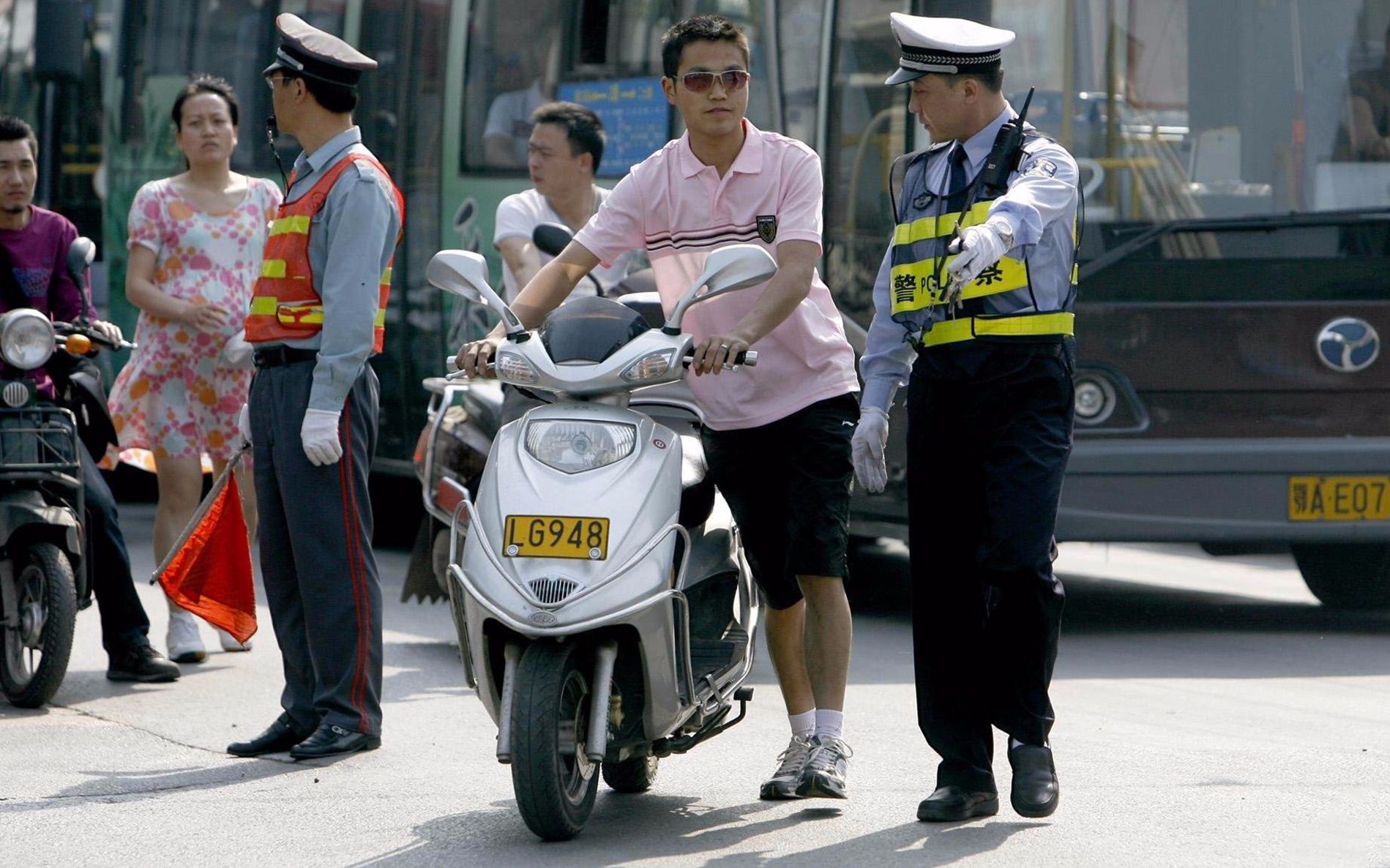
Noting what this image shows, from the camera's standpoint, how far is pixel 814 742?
210 inches

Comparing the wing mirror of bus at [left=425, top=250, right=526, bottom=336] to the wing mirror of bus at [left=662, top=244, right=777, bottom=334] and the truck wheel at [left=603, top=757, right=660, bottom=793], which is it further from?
the truck wheel at [left=603, top=757, right=660, bottom=793]

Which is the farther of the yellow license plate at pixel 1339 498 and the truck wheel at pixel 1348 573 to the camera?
the truck wheel at pixel 1348 573

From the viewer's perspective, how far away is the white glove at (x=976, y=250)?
→ 4.54m

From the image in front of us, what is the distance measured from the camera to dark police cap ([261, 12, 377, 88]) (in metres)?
5.91

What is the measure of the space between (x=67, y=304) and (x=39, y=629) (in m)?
1.15

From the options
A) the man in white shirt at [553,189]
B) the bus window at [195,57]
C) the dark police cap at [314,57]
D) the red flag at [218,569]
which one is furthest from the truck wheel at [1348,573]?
the bus window at [195,57]

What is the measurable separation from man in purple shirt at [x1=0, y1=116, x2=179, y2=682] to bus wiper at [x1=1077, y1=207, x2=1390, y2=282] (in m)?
3.66

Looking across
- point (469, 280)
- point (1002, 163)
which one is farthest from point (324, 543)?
point (1002, 163)

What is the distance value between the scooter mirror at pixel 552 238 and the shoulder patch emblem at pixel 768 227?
3.38 feet

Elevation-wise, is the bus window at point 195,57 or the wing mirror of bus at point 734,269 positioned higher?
the bus window at point 195,57

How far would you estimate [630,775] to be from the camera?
17.6 feet

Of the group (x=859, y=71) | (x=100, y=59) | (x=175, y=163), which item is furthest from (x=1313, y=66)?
(x=100, y=59)

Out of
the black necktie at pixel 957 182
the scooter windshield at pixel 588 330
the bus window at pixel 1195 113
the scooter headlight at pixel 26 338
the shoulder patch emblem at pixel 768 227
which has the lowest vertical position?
the scooter windshield at pixel 588 330

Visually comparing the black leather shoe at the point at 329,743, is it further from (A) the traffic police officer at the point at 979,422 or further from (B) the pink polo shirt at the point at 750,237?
(A) the traffic police officer at the point at 979,422
